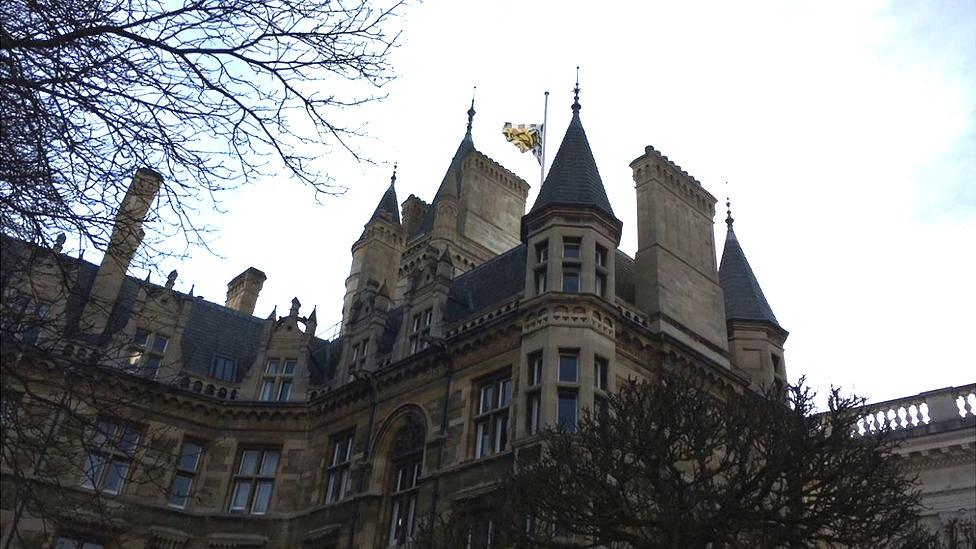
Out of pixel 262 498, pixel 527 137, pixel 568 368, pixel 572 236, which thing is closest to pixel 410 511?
pixel 568 368

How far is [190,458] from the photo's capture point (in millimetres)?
25281

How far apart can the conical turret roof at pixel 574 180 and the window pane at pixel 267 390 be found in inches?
424

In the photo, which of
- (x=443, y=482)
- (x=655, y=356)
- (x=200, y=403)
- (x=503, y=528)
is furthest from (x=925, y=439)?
(x=200, y=403)

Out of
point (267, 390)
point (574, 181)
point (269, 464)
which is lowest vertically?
point (269, 464)

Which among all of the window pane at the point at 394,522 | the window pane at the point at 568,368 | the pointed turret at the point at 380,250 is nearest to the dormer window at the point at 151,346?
the pointed turret at the point at 380,250

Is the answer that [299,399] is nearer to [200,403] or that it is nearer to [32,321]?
[200,403]

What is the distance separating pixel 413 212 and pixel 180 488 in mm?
17353

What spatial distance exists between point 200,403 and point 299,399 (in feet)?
9.47

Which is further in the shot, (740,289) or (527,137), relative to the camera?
(527,137)

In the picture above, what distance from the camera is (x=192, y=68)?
28.6ft

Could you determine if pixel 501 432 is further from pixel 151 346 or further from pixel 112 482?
pixel 151 346

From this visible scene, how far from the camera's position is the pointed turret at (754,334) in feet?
82.4

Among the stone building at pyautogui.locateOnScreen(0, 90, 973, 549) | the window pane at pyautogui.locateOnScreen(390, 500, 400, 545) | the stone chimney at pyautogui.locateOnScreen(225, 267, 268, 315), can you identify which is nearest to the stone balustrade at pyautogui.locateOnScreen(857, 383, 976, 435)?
the stone building at pyautogui.locateOnScreen(0, 90, 973, 549)

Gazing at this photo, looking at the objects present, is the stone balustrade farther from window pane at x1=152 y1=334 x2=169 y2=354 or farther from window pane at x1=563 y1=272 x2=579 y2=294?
window pane at x1=152 y1=334 x2=169 y2=354
